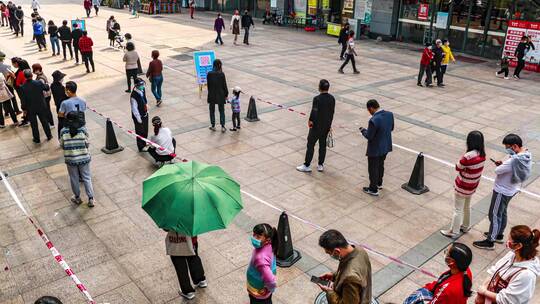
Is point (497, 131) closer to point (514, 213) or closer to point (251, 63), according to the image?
point (514, 213)

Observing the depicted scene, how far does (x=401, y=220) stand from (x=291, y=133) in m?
4.47

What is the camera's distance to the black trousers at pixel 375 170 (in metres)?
8.15

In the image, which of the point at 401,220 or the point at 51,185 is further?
the point at 51,185

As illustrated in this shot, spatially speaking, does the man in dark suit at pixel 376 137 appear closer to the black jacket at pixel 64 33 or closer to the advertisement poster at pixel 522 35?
the black jacket at pixel 64 33

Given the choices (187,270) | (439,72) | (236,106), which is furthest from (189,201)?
(439,72)

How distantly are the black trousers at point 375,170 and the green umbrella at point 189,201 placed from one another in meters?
3.97

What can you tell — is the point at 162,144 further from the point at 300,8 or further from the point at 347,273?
the point at 300,8

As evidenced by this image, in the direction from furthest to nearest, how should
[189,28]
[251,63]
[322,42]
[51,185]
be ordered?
[189,28] < [322,42] < [251,63] < [51,185]

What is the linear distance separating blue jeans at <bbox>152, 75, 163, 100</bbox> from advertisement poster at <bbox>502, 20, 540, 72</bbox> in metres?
16.4

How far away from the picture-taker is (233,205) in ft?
15.8

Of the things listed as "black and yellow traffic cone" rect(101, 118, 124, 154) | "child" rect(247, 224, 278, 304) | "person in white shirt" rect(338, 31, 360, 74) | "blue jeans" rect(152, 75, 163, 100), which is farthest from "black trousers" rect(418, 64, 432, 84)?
"child" rect(247, 224, 278, 304)

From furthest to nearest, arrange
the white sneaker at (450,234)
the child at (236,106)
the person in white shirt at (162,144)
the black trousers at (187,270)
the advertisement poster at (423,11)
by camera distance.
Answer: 1. the advertisement poster at (423,11)
2. the child at (236,106)
3. the person in white shirt at (162,144)
4. the white sneaker at (450,234)
5. the black trousers at (187,270)

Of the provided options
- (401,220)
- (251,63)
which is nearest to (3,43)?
(251,63)

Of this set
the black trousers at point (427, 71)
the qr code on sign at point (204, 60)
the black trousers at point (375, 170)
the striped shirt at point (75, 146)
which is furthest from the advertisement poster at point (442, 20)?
the striped shirt at point (75, 146)
